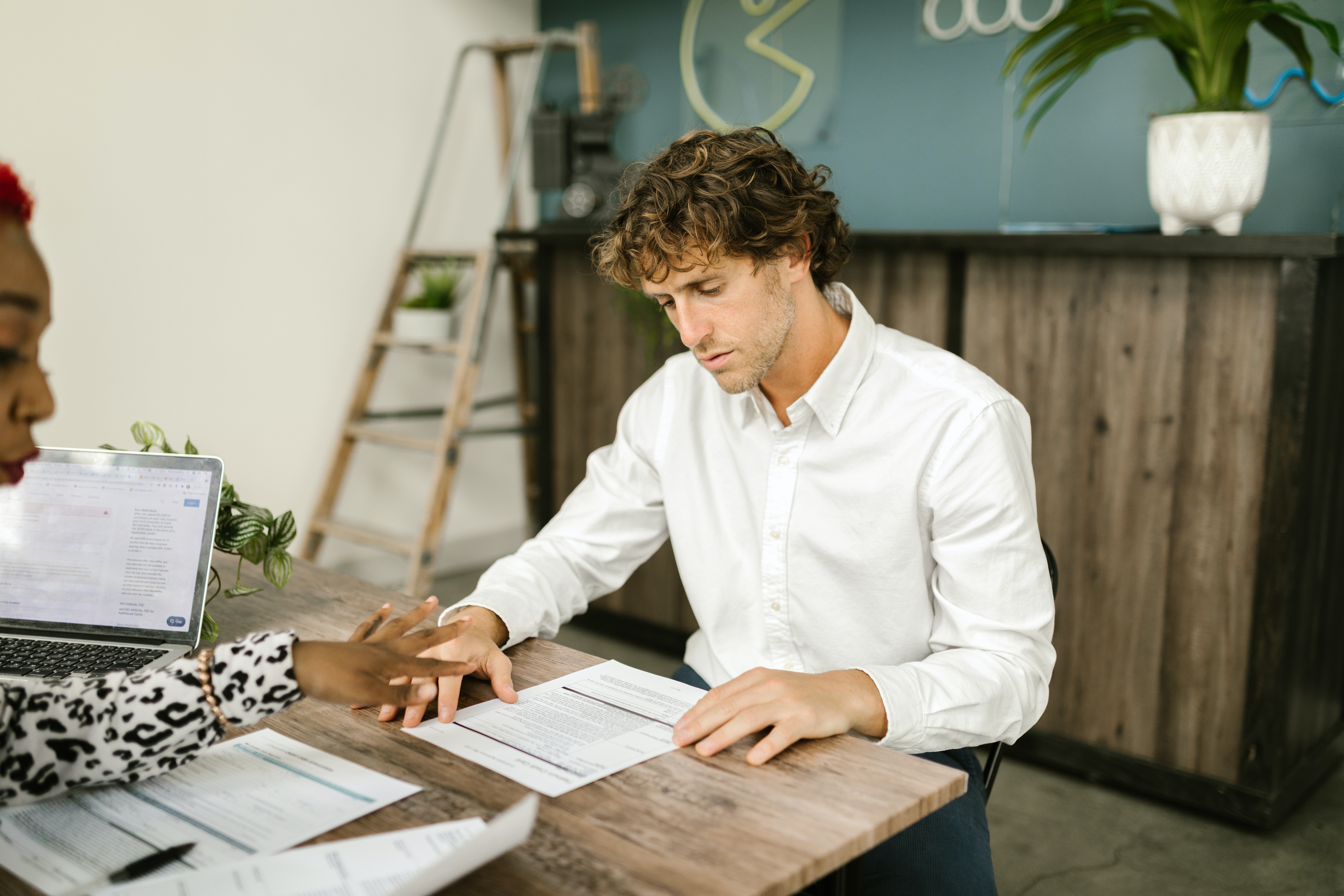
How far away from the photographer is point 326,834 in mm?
889

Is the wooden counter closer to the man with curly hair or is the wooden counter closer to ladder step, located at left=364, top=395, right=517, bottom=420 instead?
the man with curly hair

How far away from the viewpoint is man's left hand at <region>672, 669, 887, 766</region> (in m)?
1.03

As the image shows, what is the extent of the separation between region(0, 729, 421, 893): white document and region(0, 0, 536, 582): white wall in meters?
2.39

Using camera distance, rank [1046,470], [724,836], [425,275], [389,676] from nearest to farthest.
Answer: [724,836] → [389,676] → [1046,470] → [425,275]

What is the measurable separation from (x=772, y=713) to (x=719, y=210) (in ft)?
2.44

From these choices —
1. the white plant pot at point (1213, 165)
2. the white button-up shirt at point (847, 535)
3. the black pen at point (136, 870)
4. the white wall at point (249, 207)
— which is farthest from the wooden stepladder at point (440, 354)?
the black pen at point (136, 870)

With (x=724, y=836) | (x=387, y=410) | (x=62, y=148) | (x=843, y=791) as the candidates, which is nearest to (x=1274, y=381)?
(x=843, y=791)

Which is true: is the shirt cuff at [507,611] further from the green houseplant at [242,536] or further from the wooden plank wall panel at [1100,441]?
the wooden plank wall panel at [1100,441]

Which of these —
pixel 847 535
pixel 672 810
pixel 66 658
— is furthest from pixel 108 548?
pixel 847 535

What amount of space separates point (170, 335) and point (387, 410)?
843 millimetres

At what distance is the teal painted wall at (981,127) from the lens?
94.7 inches

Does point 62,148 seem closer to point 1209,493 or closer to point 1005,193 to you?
point 1005,193

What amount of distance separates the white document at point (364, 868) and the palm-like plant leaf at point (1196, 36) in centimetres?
195

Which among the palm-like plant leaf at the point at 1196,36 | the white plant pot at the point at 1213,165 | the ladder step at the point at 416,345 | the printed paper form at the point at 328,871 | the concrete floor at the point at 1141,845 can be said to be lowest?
the concrete floor at the point at 1141,845
